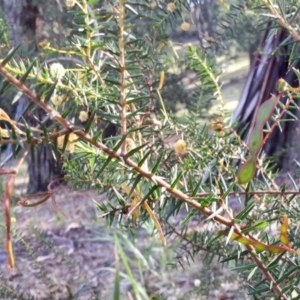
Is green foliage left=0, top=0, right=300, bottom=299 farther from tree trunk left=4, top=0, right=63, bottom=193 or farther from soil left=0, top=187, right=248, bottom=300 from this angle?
tree trunk left=4, top=0, right=63, bottom=193

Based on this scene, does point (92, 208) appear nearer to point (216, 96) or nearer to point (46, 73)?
point (216, 96)

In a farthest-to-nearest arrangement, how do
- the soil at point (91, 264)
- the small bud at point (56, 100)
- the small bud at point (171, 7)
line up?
the soil at point (91, 264)
the small bud at point (171, 7)
the small bud at point (56, 100)

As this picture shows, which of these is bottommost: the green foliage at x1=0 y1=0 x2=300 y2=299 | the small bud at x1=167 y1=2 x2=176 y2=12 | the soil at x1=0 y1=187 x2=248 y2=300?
the soil at x1=0 y1=187 x2=248 y2=300

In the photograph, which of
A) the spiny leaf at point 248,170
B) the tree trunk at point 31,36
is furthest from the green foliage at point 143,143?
the tree trunk at point 31,36

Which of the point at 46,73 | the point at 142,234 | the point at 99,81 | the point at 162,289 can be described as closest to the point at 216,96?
→ the point at 99,81

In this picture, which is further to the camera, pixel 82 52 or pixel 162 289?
pixel 162 289

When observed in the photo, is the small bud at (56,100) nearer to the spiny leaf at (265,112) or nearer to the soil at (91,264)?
the spiny leaf at (265,112)

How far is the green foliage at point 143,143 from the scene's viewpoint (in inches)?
16.0

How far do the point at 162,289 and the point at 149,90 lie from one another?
47.3 inches

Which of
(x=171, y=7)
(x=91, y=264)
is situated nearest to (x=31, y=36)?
(x=91, y=264)

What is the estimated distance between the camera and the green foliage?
41 cm

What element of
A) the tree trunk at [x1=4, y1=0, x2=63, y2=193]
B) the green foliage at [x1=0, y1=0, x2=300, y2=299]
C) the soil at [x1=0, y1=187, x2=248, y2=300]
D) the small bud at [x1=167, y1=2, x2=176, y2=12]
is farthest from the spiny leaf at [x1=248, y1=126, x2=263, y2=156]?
the tree trunk at [x1=4, y1=0, x2=63, y2=193]

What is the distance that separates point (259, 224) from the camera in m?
0.47

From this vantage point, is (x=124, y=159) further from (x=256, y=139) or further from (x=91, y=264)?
(x=91, y=264)
